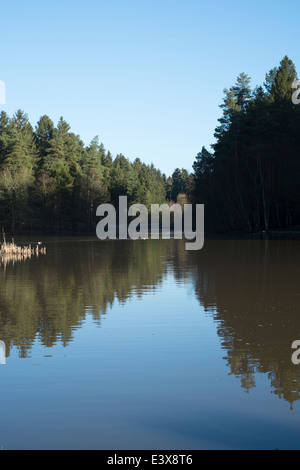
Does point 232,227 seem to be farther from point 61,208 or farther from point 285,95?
point 61,208

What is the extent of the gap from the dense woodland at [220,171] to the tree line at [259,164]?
13 centimetres

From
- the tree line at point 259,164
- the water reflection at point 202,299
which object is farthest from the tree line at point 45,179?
the water reflection at point 202,299

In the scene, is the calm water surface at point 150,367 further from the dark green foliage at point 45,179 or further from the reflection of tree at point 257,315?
the dark green foliage at point 45,179

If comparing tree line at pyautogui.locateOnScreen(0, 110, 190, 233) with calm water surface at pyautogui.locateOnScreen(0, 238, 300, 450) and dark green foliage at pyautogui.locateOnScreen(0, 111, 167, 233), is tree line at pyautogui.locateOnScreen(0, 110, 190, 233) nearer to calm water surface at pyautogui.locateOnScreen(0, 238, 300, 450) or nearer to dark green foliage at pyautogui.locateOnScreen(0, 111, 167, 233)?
dark green foliage at pyautogui.locateOnScreen(0, 111, 167, 233)

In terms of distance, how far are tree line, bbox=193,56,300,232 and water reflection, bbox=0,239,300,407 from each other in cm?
3448

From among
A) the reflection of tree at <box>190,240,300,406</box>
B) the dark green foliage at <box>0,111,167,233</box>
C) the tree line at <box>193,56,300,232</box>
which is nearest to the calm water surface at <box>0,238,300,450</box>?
the reflection of tree at <box>190,240,300,406</box>

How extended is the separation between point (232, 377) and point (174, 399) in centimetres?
145

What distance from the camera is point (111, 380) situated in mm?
8992

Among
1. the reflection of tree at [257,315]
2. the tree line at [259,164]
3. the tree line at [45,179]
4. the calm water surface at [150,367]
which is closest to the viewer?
the calm water surface at [150,367]

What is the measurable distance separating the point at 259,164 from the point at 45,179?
44.8 m

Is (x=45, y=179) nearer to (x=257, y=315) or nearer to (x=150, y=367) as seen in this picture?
(x=257, y=315)

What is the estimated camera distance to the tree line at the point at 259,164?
2598 inches

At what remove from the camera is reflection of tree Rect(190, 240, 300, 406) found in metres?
9.35
